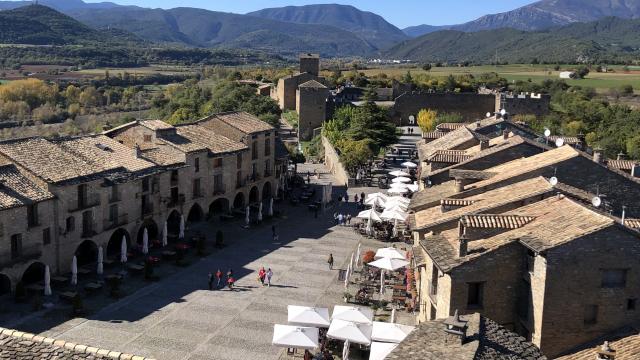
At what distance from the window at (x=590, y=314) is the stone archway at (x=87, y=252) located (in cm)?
2628

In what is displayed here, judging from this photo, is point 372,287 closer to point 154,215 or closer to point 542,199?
point 542,199

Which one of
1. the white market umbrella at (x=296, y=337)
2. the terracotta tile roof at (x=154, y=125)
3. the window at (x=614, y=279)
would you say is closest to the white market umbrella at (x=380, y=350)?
the white market umbrella at (x=296, y=337)

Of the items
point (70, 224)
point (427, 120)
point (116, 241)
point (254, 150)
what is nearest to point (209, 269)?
point (116, 241)

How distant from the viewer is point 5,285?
33375 mm

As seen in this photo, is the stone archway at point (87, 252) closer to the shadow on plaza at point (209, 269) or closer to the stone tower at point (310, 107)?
the shadow on plaza at point (209, 269)

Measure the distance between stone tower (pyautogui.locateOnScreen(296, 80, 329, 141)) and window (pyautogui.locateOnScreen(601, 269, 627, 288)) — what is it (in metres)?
73.1

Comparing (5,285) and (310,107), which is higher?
(310,107)

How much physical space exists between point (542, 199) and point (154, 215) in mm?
25000

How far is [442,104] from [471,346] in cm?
8602

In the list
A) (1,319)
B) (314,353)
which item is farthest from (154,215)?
(314,353)

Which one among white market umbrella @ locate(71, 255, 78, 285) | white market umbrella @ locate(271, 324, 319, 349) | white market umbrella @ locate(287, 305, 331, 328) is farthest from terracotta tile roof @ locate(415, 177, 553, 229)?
white market umbrella @ locate(71, 255, 78, 285)

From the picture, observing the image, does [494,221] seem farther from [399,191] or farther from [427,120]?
[427,120]

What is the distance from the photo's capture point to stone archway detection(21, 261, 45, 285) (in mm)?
34906

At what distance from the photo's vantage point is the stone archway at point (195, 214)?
162 ft
